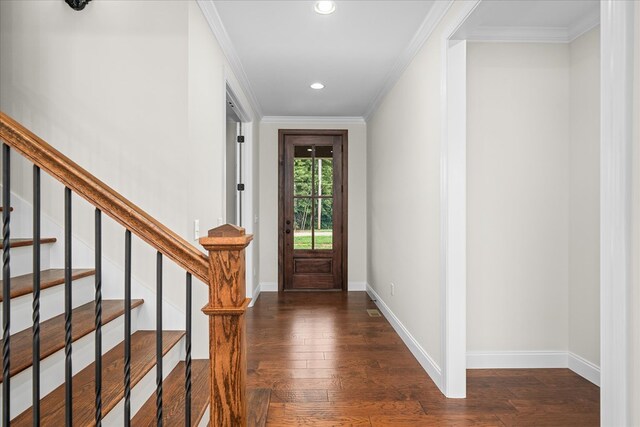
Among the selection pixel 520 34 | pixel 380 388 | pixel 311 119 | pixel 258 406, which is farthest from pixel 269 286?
pixel 520 34

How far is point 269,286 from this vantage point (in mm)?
5562

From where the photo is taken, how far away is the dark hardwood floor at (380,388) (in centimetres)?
218

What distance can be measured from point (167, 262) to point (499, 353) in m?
2.40

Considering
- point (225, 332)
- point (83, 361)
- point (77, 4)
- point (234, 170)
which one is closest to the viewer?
point (225, 332)

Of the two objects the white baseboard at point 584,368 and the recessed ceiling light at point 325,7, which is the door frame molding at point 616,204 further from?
the white baseboard at point 584,368

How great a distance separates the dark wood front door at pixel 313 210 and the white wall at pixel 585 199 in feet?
10.4

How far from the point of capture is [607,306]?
1.17 m

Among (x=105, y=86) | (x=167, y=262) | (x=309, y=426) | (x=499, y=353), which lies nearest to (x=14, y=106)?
(x=105, y=86)

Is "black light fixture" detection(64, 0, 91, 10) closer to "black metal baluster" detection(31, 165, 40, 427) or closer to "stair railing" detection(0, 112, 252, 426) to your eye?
"stair railing" detection(0, 112, 252, 426)

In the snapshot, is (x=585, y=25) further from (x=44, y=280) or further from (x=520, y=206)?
(x=44, y=280)

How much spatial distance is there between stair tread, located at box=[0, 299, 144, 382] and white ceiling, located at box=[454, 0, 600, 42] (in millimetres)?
2451

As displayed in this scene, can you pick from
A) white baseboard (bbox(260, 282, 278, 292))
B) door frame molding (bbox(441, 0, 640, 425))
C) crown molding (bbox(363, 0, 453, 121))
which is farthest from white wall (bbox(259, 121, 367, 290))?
door frame molding (bbox(441, 0, 640, 425))

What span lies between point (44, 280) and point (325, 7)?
221 centimetres

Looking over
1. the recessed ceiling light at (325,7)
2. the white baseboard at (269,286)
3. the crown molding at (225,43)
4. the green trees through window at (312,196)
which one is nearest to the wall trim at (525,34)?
the recessed ceiling light at (325,7)
